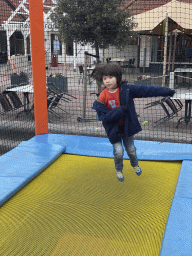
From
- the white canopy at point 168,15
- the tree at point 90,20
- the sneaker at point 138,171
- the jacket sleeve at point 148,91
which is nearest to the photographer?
the jacket sleeve at point 148,91

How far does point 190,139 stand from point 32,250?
3.16 metres

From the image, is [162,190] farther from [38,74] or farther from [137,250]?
[38,74]

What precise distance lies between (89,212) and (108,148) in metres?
1.34

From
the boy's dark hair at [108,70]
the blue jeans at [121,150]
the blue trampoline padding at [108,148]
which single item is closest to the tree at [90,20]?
the blue trampoline padding at [108,148]

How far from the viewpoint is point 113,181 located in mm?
2570

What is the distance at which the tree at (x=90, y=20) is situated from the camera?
5.45 metres

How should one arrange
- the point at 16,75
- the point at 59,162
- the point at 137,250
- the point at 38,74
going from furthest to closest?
the point at 16,75 < the point at 38,74 < the point at 59,162 < the point at 137,250

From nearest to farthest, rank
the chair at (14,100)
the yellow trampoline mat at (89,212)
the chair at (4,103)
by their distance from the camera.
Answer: the yellow trampoline mat at (89,212) → the chair at (4,103) → the chair at (14,100)

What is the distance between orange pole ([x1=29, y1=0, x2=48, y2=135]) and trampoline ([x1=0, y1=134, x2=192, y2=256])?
59 centimetres

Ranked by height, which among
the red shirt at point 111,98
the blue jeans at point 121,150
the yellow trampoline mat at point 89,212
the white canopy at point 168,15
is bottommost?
the yellow trampoline mat at point 89,212

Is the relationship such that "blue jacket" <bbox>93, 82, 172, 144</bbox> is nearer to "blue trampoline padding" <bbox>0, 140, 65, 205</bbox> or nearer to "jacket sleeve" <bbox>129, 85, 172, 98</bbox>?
"jacket sleeve" <bbox>129, 85, 172, 98</bbox>

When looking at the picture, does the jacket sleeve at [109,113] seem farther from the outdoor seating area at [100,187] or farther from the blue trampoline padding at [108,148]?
the blue trampoline padding at [108,148]

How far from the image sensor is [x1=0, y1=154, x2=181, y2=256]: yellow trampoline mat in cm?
171

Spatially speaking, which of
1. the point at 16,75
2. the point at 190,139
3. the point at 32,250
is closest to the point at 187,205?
the point at 32,250
